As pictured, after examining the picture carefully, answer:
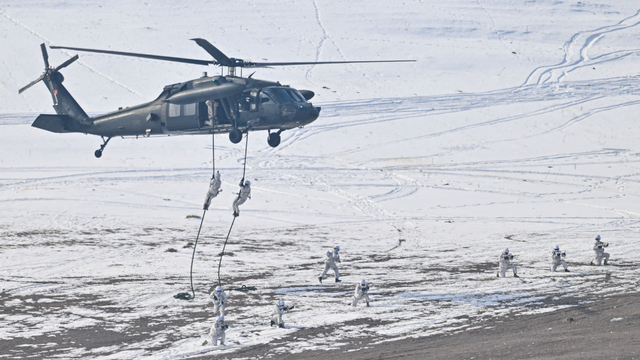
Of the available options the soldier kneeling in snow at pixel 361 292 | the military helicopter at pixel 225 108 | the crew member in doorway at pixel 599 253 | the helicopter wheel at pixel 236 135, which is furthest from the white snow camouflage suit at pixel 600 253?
the helicopter wheel at pixel 236 135

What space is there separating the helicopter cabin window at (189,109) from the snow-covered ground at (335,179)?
192 inches

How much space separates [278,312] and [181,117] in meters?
8.47

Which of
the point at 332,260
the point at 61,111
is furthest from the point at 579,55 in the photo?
the point at 61,111

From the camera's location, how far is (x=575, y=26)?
59.9 metres

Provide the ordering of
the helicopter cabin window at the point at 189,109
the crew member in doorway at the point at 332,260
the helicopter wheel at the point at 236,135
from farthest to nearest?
the helicopter cabin window at the point at 189,109, the helicopter wheel at the point at 236,135, the crew member in doorway at the point at 332,260

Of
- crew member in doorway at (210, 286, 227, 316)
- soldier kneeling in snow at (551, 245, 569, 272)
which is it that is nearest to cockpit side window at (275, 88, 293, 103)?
crew member in doorway at (210, 286, 227, 316)

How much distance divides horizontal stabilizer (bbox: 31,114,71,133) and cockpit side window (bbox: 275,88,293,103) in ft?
25.3

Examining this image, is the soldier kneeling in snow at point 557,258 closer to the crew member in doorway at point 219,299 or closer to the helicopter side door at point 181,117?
the crew member in doorway at point 219,299

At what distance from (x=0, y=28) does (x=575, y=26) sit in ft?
125

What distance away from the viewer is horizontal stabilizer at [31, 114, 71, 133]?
90.9 feet

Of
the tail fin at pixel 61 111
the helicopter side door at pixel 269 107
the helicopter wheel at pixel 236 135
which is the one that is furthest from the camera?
the tail fin at pixel 61 111

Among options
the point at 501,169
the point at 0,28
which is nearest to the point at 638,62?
the point at 501,169

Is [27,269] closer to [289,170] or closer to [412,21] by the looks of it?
[289,170]

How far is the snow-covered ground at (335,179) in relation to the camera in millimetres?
22656
